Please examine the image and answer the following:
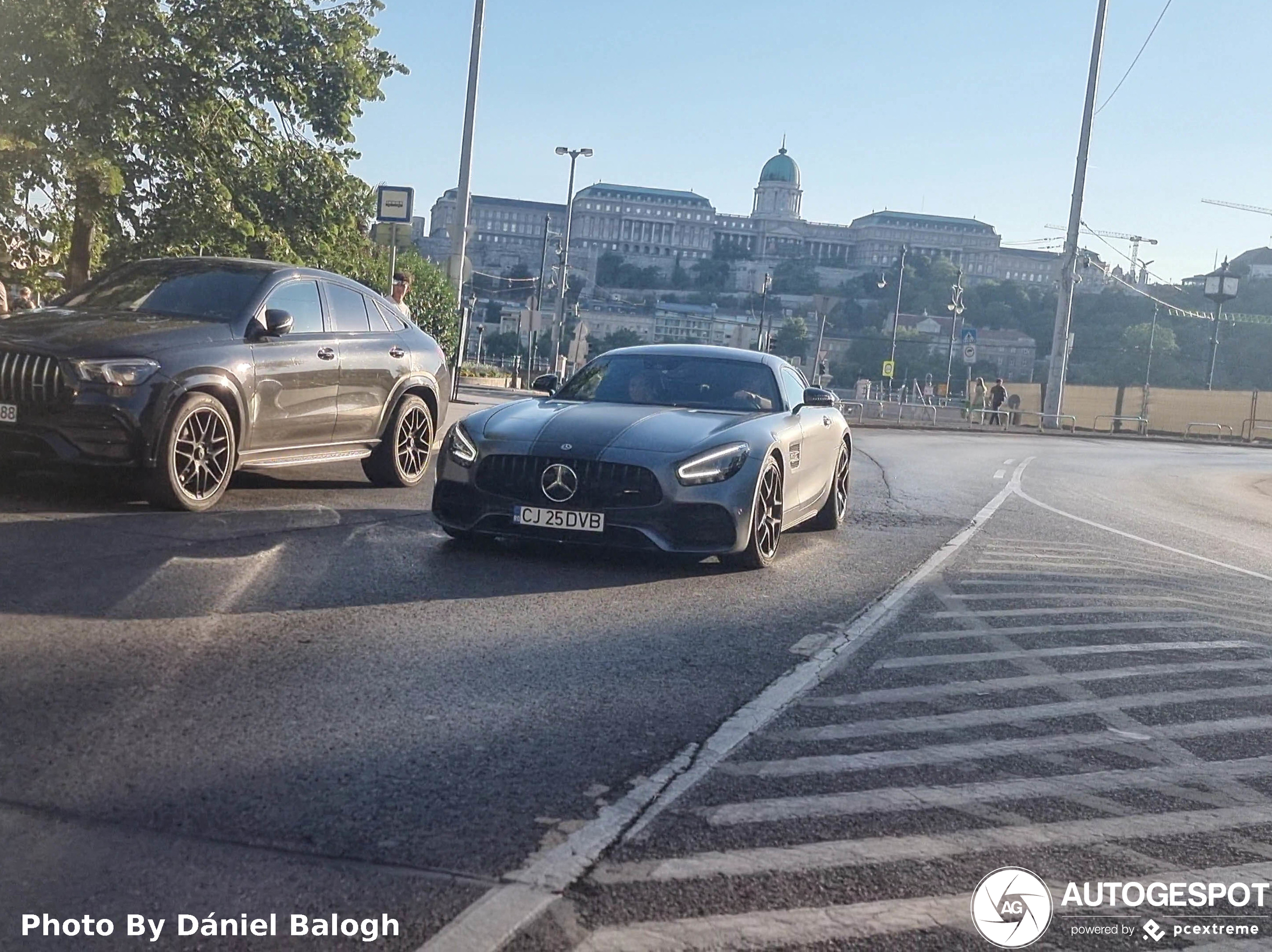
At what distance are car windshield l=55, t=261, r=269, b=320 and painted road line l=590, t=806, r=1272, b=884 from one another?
7034 millimetres

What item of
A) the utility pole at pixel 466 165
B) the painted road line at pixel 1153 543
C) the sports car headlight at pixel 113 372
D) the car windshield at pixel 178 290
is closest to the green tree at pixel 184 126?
the utility pole at pixel 466 165

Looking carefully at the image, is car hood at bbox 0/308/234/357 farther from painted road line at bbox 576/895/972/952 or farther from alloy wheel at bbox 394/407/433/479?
painted road line at bbox 576/895/972/952

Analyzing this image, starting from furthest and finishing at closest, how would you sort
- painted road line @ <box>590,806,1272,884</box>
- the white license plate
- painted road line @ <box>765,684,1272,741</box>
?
the white license plate, painted road line @ <box>765,684,1272,741</box>, painted road line @ <box>590,806,1272,884</box>

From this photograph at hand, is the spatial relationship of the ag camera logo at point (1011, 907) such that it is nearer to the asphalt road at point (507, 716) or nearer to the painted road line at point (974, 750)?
the asphalt road at point (507, 716)

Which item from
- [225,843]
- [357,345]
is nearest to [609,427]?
[357,345]

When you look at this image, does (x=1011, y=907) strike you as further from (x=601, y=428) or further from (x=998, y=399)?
(x=998, y=399)

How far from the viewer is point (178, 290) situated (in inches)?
392

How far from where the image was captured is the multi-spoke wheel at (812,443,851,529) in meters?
10.9

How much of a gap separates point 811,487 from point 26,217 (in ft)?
47.4

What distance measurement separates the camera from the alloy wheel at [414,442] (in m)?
11.6

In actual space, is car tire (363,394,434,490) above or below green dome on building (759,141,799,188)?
below

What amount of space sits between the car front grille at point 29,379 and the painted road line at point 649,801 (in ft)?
16.1

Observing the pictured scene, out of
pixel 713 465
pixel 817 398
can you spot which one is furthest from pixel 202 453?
pixel 817 398

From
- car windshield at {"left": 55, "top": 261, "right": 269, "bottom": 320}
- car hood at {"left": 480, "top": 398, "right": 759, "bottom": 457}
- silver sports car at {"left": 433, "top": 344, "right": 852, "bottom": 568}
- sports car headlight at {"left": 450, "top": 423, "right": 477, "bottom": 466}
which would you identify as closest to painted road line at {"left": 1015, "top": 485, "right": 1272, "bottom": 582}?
silver sports car at {"left": 433, "top": 344, "right": 852, "bottom": 568}
